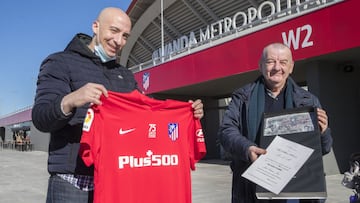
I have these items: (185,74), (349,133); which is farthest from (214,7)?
(349,133)

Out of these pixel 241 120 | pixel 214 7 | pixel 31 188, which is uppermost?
pixel 214 7

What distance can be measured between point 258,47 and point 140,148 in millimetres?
9353

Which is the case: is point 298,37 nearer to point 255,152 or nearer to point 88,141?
point 255,152

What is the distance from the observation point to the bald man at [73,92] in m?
2.01

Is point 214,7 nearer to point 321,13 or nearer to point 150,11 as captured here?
point 150,11

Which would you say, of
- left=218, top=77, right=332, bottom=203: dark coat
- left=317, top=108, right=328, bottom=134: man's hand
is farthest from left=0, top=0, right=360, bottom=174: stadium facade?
left=317, top=108, right=328, bottom=134: man's hand

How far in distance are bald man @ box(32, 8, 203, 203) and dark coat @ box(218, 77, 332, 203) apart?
0.91 m

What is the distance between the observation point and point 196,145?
2.94m

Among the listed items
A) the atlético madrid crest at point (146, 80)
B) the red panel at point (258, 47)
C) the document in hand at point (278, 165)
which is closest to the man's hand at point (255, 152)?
the document in hand at point (278, 165)

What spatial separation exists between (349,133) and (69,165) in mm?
10716

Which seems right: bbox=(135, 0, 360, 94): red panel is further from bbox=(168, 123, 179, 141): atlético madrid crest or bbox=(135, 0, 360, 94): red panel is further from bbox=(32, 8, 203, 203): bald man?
bbox=(32, 8, 203, 203): bald man

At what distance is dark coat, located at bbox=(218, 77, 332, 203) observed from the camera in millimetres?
2758

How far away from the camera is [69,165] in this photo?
2.17 m

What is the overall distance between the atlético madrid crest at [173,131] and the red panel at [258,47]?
728cm
